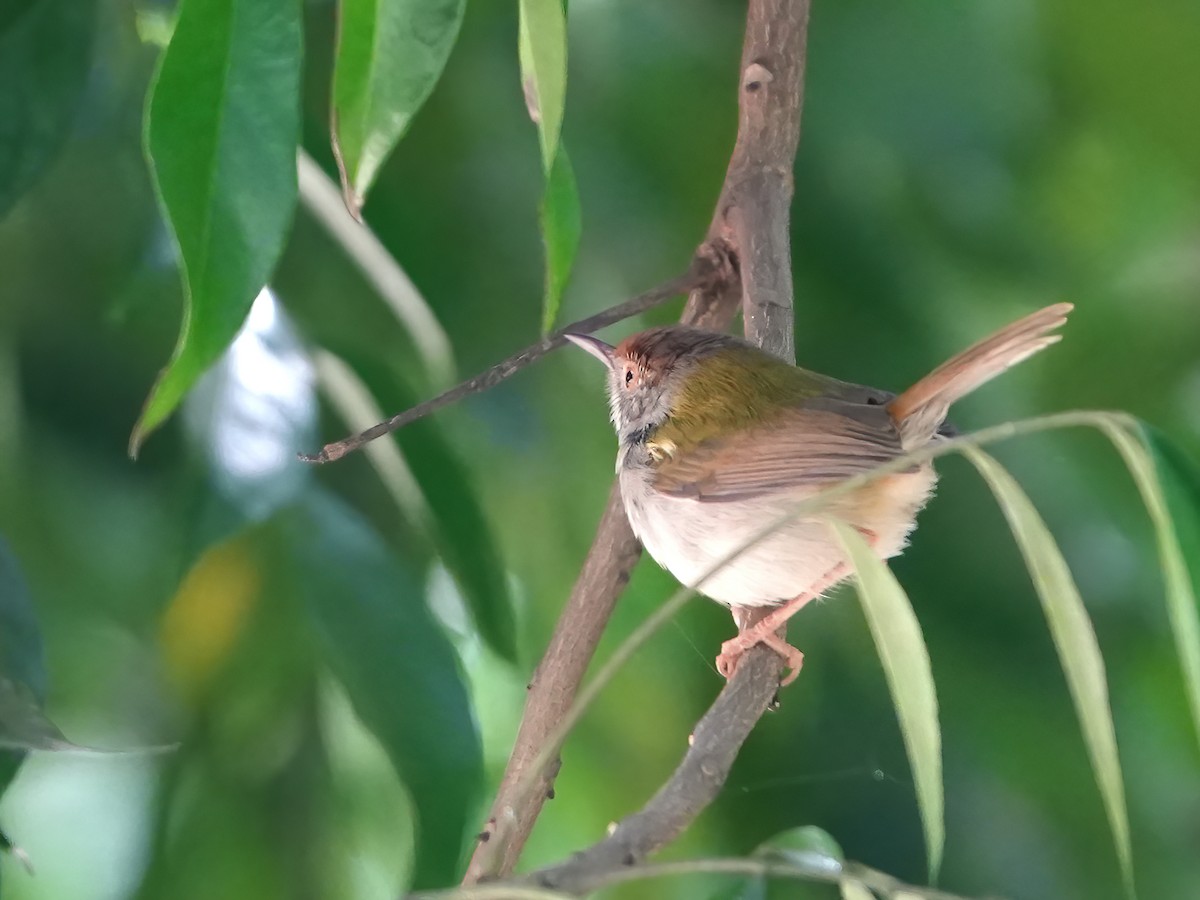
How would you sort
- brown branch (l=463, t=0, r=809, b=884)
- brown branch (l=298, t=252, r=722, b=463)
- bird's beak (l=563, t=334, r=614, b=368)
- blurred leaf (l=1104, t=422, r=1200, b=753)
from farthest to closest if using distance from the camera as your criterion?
1. bird's beak (l=563, t=334, r=614, b=368)
2. brown branch (l=463, t=0, r=809, b=884)
3. brown branch (l=298, t=252, r=722, b=463)
4. blurred leaf (l=1104, t=422, r=1200, b=753)

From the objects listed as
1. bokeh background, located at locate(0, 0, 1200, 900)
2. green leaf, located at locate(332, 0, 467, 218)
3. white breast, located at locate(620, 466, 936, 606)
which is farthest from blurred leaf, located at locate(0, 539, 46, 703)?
white breast, located at locate(620, 466, 936, 606)

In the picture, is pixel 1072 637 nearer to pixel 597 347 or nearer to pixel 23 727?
pixel 23 727

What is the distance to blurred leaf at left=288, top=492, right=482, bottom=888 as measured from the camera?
1405 mm

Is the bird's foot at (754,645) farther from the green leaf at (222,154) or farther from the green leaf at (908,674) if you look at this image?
the green leaf at (222,154)

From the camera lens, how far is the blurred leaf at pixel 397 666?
4.61 feet

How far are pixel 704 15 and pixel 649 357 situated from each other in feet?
2.13

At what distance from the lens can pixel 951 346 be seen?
1.97m

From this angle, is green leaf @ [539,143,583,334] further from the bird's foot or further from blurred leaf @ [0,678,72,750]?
blurred leaf @ [0,678,72,750]

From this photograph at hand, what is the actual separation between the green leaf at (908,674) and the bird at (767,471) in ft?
2.21

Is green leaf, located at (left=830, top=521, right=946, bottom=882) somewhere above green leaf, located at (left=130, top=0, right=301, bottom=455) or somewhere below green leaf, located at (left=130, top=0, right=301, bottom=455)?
below

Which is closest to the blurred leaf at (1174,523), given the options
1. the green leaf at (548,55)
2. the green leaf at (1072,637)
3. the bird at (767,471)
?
the green leaf at (1072,637)

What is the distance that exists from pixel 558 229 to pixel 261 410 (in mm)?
653

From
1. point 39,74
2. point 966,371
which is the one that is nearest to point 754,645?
point 966,371

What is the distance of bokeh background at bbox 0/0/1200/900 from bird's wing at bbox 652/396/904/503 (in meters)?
0.25
